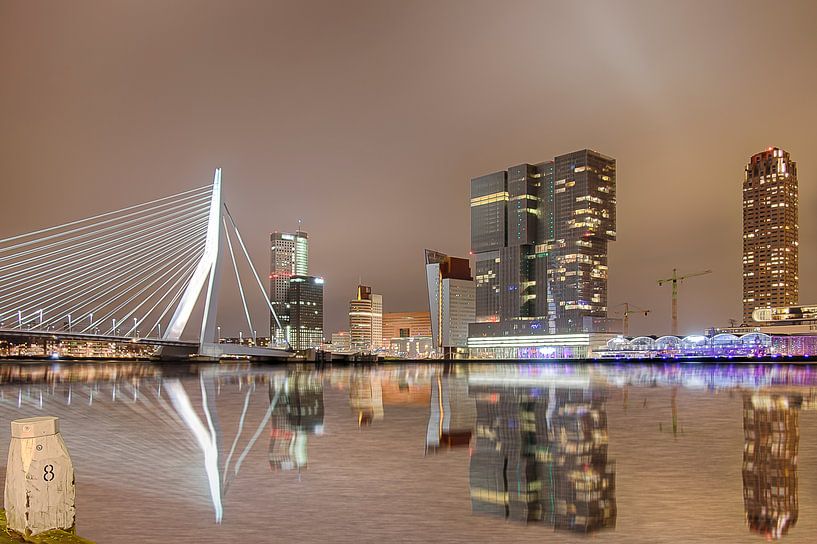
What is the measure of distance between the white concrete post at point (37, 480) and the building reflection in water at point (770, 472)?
25.9 feet

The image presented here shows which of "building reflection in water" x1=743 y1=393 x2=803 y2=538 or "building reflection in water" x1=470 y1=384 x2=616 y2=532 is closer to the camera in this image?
"building reflection in water" x1=743 y1=393 x2=803 y2=538

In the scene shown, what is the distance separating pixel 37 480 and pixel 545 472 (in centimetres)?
962

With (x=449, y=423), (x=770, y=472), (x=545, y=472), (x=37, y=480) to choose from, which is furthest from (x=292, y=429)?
(x=37, y=480)

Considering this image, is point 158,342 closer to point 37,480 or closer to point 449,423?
point 449,423

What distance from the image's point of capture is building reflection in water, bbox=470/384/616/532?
9.25 m

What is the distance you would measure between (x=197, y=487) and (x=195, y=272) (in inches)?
2597

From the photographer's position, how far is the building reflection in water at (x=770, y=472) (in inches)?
347

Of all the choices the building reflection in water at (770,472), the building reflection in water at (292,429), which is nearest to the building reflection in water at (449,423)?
the building reflection in water at (292,429)

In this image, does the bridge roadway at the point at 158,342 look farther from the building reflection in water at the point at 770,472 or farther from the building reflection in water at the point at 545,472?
the building reflection in water at the point at 770,472

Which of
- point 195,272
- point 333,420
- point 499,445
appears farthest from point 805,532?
point 195,272

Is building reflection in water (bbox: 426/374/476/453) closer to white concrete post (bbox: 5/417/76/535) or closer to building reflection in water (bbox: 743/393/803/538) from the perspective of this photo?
building reflection in water (bbox: 743/393/803/538)

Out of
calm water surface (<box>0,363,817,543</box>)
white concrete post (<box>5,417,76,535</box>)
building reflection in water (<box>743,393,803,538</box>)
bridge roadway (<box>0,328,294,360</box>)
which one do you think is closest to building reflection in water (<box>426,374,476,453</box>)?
calm water surface (<box>0,363,817,543</box>)

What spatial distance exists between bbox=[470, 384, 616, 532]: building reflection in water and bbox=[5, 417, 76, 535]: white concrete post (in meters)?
6.03

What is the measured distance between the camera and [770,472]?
12391 millimetres
